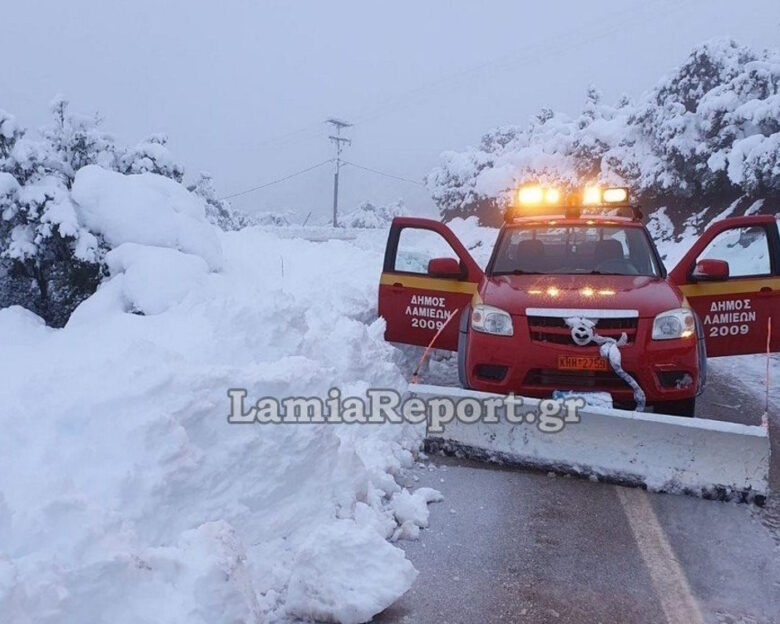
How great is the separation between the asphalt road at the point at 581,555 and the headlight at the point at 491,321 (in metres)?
1.01

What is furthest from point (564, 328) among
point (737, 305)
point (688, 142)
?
point (688, 142)

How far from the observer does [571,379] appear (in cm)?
513

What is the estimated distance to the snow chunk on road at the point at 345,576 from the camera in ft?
9.83

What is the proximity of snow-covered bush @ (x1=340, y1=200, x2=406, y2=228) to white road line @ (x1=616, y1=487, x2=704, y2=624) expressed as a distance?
5621cm

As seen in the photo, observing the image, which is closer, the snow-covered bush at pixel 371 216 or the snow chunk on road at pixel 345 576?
the snow chunk on road at pixel 345 576

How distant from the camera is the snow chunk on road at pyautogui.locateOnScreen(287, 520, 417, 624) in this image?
3.00m

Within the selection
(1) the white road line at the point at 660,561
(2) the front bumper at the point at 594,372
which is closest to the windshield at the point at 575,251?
(2) the front bumper at the point at 594,372

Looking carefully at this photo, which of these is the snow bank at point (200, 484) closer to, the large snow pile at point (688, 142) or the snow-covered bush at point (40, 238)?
the snow-covered bush at point (40, 238)

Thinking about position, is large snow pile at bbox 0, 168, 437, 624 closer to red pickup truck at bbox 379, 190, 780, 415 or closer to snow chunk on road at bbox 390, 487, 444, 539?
snow chunk on road at bbox 390, 487, 444, 539

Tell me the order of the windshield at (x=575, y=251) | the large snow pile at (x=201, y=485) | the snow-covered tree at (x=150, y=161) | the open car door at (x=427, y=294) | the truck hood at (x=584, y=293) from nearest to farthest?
the large snow pile at (x=201, y=485) < the truck hood at (x=584, y=293) < the windshield at (x=575, y=251) < the open car door at (x=427, y=294) < the snow-covered tree at (x=150, y=161)

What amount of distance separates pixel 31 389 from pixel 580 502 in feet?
10.6

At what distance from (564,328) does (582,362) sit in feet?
0.88

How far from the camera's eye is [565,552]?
3777 millimetres

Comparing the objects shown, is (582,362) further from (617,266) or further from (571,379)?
(617,266)
